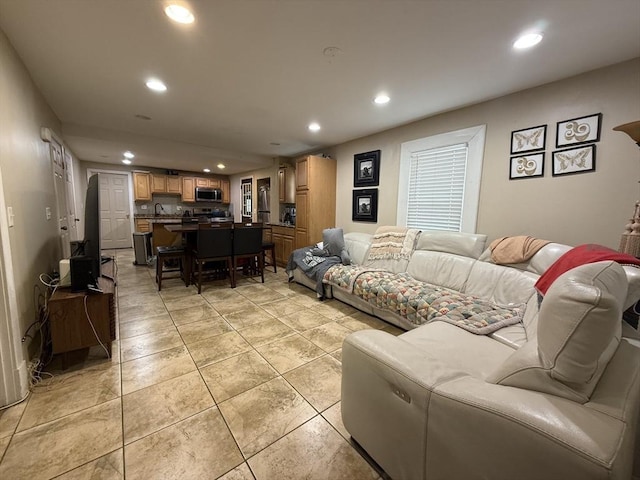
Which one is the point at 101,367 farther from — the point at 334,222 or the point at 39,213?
the point at 334,222

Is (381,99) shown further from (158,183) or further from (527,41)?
(158,183)

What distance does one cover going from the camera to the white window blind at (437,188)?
10.3 feet

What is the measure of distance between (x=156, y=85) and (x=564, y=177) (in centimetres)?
392

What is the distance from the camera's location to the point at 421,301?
7.57 ft

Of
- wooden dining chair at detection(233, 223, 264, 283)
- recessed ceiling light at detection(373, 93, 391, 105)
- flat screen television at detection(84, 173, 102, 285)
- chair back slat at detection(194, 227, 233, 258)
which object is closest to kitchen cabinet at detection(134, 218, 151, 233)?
chair back slat at detection(194, 227, 233, 258)

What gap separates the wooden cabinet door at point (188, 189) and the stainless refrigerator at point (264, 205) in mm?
2451

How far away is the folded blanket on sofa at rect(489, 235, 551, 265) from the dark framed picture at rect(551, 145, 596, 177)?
25.7 inches

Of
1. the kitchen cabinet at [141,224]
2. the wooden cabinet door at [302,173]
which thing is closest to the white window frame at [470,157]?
the wooden cabinet door at [302,173]

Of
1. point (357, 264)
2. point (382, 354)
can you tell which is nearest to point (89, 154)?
point (357, 264)

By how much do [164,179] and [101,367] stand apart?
6803mm

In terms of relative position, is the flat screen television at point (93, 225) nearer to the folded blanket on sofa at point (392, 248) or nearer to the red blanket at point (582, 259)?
the folded blanket on sofa at point (392, 248)

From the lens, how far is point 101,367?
1993mm

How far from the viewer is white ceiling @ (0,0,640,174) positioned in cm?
153

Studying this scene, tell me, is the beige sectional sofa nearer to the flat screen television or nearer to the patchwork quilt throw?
the patchwork quilt throw
